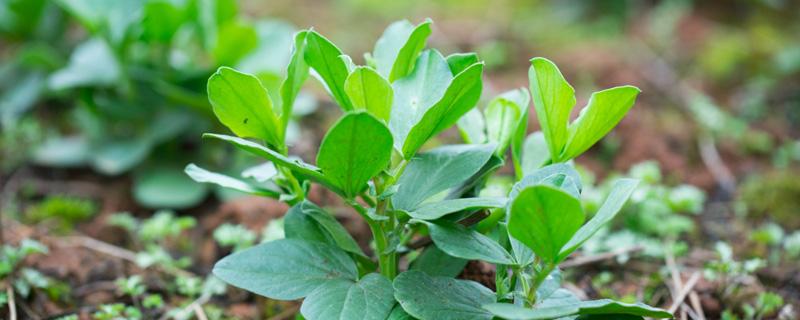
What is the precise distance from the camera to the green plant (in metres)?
0.94

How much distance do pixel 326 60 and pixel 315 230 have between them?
0.31m

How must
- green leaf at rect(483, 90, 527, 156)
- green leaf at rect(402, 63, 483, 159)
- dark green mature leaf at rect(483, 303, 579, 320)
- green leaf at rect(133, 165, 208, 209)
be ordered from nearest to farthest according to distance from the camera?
1. dark green mature leaf at rect(483, 303, 579, 320)
2. green leaf at rect(402, 63, 483, 159)
3. green leaf at rect(483, 90, 527, 156)
4. green leaf at rect(133, 165, 208, 209)

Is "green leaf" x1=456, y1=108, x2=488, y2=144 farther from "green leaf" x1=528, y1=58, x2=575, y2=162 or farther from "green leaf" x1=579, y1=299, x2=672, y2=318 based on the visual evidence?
"green leaf" x1=579, y1=299, x2=672, y2=318

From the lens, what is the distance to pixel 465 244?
100 cm

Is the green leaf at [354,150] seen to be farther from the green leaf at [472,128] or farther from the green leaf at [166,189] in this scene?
the green leaf at [166,189]

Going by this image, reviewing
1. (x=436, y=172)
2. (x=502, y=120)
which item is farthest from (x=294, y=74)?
(x=502, y=120)

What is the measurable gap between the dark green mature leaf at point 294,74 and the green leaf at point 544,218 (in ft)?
1.29

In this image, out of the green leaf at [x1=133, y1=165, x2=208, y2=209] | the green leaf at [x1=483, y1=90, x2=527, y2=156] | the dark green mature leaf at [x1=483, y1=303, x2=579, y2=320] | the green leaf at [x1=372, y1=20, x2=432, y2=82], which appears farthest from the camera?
the green leaf at [x1=133, y1=165, x2=208, y2=209]

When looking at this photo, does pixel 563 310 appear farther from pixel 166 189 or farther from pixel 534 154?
pixel 166 189

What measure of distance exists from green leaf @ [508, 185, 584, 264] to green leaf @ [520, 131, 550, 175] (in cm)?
30

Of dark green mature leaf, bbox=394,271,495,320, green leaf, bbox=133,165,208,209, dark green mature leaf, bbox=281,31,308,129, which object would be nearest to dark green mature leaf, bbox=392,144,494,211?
dark green mature leaf, bbox=394,271,495,320

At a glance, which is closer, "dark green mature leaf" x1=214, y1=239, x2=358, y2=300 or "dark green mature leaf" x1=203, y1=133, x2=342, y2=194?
"dark green mature leaf" x1=203, y1=133, x2=342, y2=194

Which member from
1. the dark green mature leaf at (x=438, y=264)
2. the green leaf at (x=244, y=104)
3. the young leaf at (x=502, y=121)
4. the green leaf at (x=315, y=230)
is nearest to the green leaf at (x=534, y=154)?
the young leaf at (x=502, y=121)

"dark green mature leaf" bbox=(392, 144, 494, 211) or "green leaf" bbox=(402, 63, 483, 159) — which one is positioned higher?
"green leaf" bbox=(402, 63, 483, 159)
